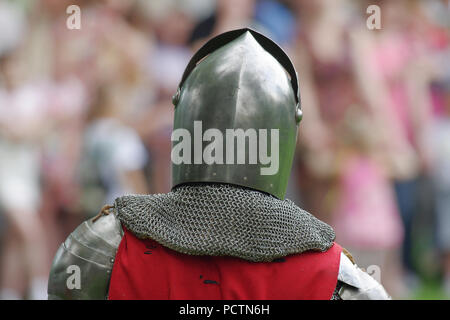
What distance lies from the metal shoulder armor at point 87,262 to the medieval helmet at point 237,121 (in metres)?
0.36

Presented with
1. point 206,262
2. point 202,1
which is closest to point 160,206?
point 206,262

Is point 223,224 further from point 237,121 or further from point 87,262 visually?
point 87,262

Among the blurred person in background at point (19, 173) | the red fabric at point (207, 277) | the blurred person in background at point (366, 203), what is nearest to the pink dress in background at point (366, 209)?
the blurred person in background at point (366, 203)

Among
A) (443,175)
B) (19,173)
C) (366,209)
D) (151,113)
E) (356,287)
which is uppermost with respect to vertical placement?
(151,113)

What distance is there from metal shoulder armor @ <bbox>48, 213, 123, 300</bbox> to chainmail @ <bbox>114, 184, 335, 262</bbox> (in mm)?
84

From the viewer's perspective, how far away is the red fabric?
2.67 metres

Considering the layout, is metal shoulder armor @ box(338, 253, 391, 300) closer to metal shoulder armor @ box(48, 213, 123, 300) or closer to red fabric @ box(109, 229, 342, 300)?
red fabric @ box(109, 229, 342, 300)

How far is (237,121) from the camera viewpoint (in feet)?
9.07

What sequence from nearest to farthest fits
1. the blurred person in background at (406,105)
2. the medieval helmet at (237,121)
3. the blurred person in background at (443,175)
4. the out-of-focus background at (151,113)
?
the medieval helmet at (237,121), the out-of-focus background at (151,113), the blurred person in background at (406,105), the blurred person in background at (443,175)

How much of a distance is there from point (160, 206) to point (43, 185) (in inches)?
198

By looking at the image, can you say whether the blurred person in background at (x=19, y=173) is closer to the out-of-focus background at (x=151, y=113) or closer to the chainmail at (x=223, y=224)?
the out-of-focus background at (x=151, y=113)

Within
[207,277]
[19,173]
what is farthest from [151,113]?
[207,277]

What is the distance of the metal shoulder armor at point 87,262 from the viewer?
9.00 ft

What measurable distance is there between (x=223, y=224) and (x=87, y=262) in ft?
1.83
